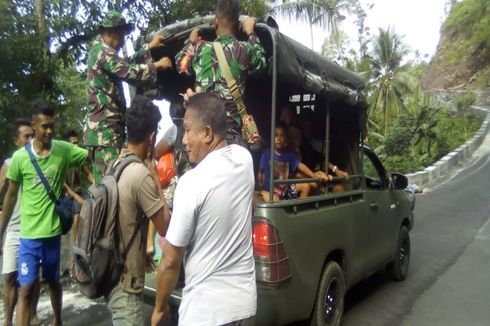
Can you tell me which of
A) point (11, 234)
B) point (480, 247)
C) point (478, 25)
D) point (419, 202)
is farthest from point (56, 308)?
point (478, 25)

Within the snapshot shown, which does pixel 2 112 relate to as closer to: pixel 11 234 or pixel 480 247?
pixel 11 234

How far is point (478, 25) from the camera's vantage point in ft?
129

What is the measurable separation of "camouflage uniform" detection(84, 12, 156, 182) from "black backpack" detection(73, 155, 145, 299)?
1.50 metres

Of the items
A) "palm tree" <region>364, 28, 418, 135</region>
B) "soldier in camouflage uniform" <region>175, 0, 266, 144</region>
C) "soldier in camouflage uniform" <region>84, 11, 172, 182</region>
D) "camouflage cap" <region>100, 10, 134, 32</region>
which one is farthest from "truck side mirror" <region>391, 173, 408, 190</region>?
"palm tree" <region>364, 28, 418, 135</region>

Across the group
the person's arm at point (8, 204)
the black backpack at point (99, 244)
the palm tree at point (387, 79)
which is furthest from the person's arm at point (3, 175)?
the palm tree at point (387, 79)

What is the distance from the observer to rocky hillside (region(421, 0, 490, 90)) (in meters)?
38.2

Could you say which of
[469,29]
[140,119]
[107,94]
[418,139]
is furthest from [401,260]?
[469,29]

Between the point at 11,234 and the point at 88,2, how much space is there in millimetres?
4821

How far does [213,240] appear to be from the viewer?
85.4 inches

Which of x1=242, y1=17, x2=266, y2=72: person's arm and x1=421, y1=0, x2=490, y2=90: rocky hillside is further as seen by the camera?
x1=421, y1=0, x2=490, y2=90: rocky hillside

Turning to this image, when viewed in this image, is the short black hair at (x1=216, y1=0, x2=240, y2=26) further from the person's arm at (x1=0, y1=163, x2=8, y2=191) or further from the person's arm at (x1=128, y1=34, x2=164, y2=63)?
the person's arm at (x1=0, y1=163, x2=8, y2=191)

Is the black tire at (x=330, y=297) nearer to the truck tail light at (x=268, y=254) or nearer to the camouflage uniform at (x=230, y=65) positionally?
the truck tail light at (x=268, y=254)

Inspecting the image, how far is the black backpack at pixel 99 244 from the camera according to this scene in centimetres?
259

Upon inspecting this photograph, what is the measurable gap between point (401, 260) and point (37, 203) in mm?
4289
